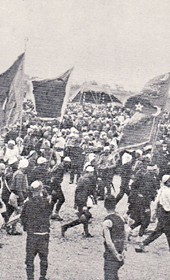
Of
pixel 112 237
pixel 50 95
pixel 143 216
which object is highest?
pixel 50 95

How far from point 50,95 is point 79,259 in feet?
17.2

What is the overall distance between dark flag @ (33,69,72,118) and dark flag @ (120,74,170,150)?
1633 millimetres

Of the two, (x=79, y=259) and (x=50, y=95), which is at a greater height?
(x=50, y=95)

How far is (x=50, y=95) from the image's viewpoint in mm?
12672

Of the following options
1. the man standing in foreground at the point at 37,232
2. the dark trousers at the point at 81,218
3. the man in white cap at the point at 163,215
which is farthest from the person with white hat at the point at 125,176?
the man standing in foreground at the point at 37,232

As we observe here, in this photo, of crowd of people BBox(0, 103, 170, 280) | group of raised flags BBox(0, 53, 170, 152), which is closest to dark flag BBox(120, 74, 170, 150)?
group of raised flags BBox(0, 53, 170, 152)

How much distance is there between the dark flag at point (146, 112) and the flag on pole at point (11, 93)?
2.55 meters

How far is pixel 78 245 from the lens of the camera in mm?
9312

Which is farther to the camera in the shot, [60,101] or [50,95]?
[50,95]

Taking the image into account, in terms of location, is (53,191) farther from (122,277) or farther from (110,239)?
(110,239)

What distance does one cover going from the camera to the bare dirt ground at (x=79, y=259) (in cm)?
773

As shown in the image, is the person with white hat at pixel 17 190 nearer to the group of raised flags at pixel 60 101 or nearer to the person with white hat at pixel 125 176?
the group of raised flags at pixel 60 101

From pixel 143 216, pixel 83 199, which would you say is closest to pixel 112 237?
pixel 143 216

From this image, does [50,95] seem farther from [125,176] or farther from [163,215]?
[163,215]
